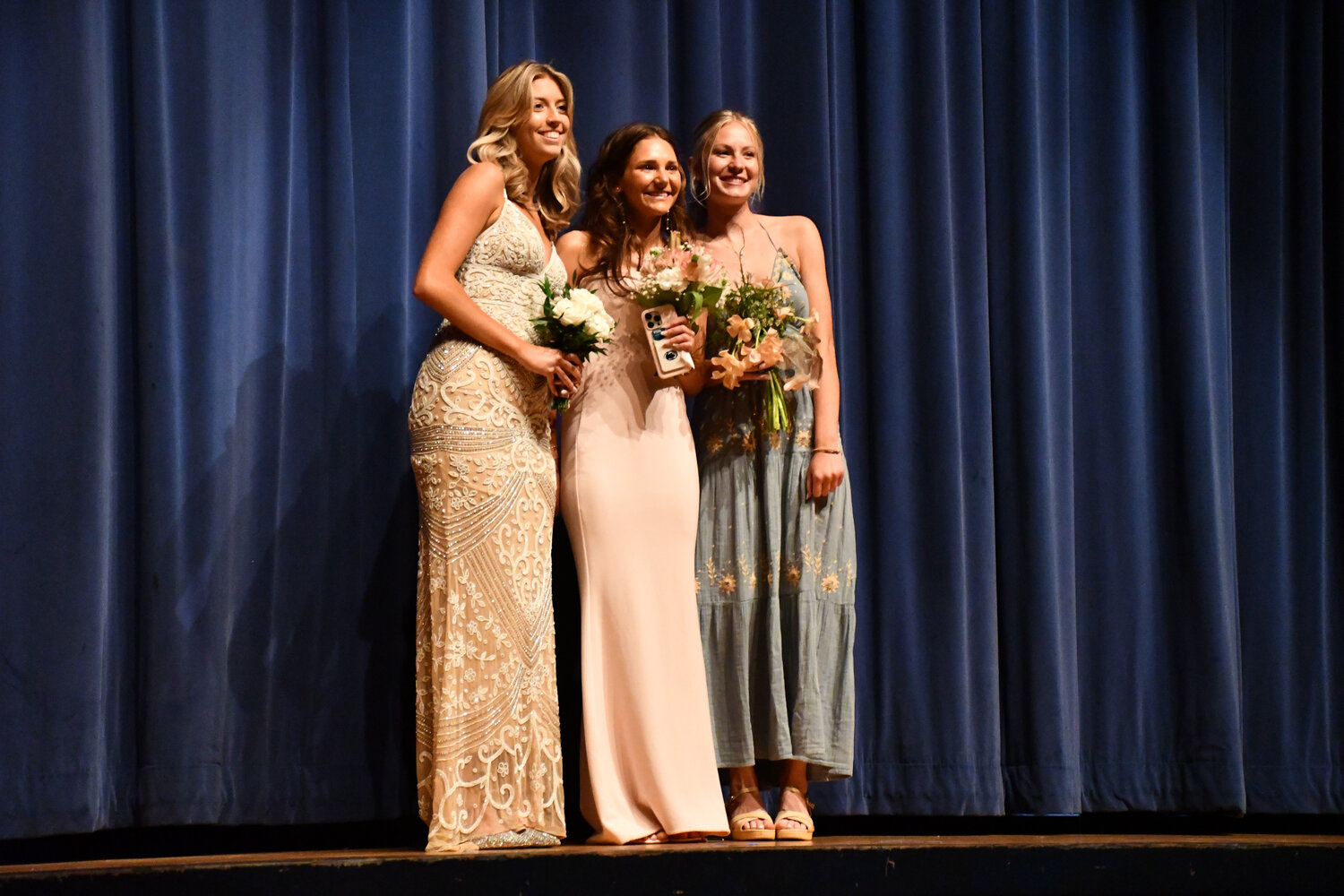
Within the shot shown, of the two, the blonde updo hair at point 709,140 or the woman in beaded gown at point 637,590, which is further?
the blonde updo hair at point 709,140

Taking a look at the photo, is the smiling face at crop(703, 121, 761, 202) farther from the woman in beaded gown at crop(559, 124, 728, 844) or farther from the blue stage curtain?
the blue stage curtain

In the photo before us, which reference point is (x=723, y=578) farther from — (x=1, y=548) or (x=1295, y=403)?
(x=1295, y=403)

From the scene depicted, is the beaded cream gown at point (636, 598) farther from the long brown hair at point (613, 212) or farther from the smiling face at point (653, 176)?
the smiling face at point (653, 176)

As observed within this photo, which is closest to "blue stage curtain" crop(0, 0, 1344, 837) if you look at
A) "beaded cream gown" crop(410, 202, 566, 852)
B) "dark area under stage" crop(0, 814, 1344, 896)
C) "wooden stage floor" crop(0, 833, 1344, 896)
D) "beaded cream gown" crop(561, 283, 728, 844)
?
"dark area under stage" crop(0, 814, 1344, 896)

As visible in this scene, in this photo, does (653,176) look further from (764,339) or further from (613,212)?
(764,339)

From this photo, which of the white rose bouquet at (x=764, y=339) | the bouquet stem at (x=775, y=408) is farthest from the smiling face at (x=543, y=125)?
the bouquet stem at (x=775, y=408)

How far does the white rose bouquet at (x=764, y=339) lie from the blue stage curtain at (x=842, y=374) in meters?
0.64

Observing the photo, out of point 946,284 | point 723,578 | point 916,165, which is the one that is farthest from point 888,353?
point 723,578

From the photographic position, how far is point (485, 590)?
9.70 feet

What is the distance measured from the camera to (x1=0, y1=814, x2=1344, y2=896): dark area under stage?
2.79 meters

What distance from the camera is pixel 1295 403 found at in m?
4.18

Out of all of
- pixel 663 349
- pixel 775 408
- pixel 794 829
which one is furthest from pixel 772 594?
pixel 663 349

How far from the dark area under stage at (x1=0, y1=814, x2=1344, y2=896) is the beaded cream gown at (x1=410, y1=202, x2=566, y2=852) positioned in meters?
0.13

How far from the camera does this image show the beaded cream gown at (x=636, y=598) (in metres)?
3.08
